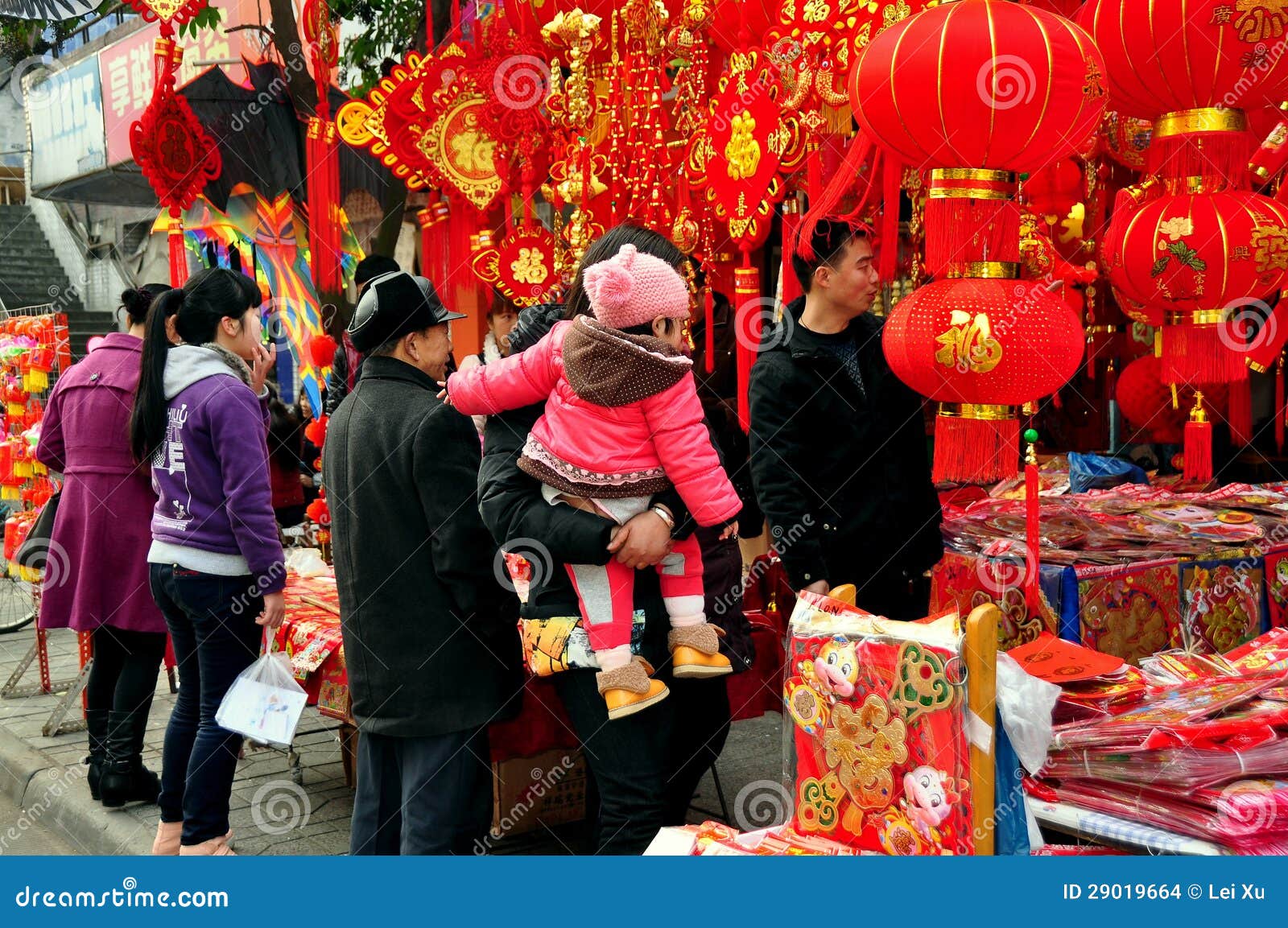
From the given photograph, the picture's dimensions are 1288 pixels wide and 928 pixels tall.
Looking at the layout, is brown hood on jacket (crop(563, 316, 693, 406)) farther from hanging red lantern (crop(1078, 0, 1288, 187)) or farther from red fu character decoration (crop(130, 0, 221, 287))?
red fu character decoration (crop(130, 0, 221, 287))

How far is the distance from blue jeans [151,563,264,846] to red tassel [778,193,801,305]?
193cm

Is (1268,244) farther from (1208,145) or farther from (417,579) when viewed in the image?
(417,579)

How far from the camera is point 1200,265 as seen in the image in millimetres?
2602

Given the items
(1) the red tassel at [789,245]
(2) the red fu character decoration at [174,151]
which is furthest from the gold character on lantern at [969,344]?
(2) the red fu character decoration at [174,151]

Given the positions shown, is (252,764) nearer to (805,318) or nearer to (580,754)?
(580,754)

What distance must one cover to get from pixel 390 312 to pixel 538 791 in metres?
1.74

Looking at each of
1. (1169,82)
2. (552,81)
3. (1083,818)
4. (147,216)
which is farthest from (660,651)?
(147,216)

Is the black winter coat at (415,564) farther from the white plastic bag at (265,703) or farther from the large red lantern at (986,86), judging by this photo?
the large red lantern at (986,86)

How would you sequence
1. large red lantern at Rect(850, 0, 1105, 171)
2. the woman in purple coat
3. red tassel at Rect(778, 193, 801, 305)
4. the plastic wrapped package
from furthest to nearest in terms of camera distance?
the woman in purple coat
red tassel at Rect(778, 193, 801, 305)
large red lantern at Rect(850, 0, 1105, 171)
the plastic wrapped package

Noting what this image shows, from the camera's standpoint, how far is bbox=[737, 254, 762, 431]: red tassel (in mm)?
3912

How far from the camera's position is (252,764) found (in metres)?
4.81

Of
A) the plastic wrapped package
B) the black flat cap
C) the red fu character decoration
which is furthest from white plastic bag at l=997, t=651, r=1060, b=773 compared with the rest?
the red fu character decoration

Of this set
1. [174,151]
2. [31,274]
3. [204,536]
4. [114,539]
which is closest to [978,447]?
[204,536]

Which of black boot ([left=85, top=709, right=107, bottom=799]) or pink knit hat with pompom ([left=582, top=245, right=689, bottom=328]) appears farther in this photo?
black boot ([left=85, top=709, right=107, bottom=799])
